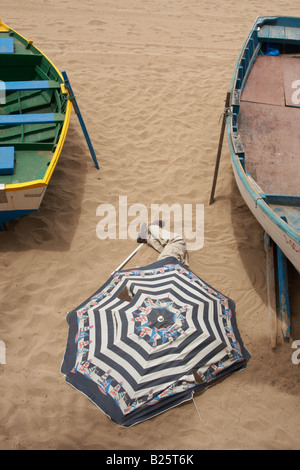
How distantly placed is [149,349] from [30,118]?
13.5 feet

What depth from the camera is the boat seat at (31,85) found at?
22.6ft

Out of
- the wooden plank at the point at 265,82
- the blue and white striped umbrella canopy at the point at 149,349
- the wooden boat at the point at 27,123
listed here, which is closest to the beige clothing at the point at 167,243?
the blue and white striped umbrella canopy at the point at 149,349

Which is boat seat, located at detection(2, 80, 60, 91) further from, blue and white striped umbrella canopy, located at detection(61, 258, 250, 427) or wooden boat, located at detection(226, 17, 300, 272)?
blue and white striped umbrella canopy, located at detection(61, 258, 250, 427)

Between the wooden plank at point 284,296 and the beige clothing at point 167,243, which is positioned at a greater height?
the beige clothing at point 167,243

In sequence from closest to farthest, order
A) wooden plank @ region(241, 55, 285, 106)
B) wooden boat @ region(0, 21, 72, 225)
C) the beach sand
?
the beach sand < wooden boat @ region(0, 21, 72, 225) < wooden plank @ region(241, 55, 285, 106)

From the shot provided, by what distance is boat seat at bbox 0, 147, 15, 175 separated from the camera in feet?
18.4

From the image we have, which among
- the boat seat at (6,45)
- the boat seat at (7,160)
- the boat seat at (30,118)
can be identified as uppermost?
the boat seat at (6,45)

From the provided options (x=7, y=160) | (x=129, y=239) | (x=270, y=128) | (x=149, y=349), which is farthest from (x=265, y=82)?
(x=149, y=349)

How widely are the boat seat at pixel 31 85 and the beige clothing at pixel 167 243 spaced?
2.84 metres

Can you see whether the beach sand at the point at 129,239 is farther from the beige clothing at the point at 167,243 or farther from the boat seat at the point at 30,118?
the boat seat at the point at 30,118

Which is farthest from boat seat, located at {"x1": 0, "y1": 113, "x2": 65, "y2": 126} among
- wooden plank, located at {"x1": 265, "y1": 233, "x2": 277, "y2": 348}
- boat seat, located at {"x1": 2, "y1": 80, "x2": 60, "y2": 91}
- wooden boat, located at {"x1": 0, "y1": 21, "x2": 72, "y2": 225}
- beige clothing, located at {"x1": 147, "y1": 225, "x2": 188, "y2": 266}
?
wooden plank, located at {"x1": 265, "y1": 233, "x2": 277, "y2": 348}

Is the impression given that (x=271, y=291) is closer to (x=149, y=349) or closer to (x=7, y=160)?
(x=149, y=349)

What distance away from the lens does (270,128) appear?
6523 millimetres
